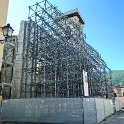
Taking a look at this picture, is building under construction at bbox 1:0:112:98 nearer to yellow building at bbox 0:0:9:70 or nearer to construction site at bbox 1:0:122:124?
construction site at bbox 1:0:122:124

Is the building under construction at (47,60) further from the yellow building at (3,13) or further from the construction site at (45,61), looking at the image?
the yellow building at (3,13)

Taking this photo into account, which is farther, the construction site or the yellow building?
the construction site

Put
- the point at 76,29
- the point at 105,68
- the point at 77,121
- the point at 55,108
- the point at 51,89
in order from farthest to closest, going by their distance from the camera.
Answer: the point at 105,68 → the point at 76,29 → the point at 51,89 → the point at 55,108 → the point at 77,121

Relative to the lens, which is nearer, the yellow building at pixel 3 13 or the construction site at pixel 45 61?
the yellow building at pixel 3 13

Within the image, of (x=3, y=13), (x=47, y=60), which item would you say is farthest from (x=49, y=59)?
(x=3, y=13)

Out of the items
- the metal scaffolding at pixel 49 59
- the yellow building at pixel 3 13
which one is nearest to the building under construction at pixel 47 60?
the metal scaffolding at pixel 49 59

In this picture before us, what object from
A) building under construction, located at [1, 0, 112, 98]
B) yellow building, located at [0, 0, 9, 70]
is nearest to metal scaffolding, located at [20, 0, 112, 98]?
building under construction, located at [1, 0, 112, 98]

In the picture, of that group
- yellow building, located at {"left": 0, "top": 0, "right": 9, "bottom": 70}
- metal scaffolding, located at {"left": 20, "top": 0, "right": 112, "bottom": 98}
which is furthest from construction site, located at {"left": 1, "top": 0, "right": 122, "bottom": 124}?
yellow building, located at {"left": 0, "top": 0, "right": 9, "bottom": 70}

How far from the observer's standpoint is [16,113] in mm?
13969

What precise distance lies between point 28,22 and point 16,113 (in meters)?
9.12

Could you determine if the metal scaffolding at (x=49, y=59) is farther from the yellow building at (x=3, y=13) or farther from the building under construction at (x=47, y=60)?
the yellow building at (x=3, y=13)

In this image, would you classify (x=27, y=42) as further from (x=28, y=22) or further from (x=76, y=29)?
(x=76, y=29)

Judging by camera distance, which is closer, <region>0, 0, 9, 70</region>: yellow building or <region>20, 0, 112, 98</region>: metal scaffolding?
<region>0, 0, 9, 70</region>: yellow building

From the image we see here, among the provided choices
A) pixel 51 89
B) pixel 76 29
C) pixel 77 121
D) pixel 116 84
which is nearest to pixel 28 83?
pixel 51 89
